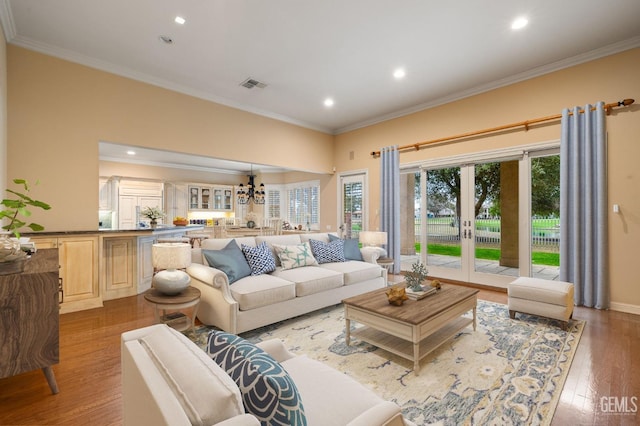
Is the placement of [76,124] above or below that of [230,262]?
above

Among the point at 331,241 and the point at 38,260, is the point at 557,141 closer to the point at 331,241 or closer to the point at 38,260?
the point at 331,241

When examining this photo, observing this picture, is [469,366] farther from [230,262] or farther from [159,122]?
[159,122]

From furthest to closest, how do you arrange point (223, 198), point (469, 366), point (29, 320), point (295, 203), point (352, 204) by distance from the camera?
point (223, 198) → point (295, 203) → point (352, 204) → point (469, 366) → point (29, 320)

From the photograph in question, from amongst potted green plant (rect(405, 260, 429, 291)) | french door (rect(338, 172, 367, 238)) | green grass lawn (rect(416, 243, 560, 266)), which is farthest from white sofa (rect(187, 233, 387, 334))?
french door (rect(338, 172, 367, 238))

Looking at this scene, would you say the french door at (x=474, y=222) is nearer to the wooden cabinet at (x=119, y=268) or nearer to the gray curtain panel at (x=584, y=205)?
the gray curtain panel at (x=584, y=205)

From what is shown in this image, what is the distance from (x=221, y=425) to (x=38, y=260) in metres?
2.35

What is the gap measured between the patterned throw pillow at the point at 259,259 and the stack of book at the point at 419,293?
A: 1.70 meters

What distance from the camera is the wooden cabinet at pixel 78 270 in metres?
3.69

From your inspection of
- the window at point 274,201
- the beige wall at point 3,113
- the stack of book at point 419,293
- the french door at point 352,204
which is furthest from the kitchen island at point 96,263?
the window at point 274,201

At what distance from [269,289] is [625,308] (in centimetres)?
439

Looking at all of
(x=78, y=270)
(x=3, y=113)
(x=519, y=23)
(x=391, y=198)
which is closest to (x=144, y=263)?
(x=78, y=270)

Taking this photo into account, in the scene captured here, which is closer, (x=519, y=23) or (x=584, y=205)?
(x=519, y=23)

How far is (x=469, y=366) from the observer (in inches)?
95.6

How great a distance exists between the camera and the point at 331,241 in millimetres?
4727
